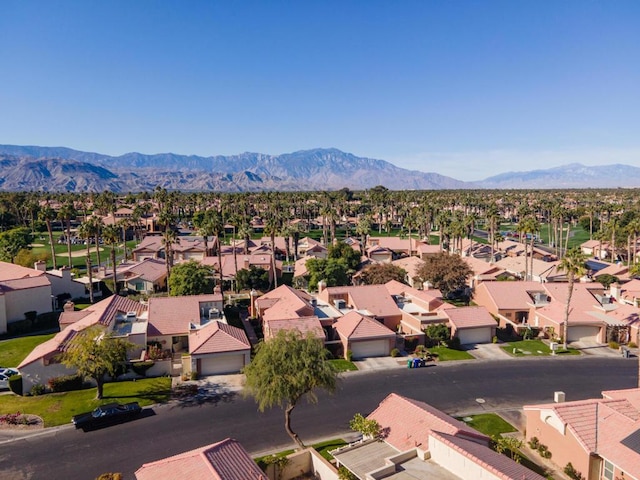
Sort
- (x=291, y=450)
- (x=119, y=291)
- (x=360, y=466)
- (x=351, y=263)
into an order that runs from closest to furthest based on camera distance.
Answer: (x=360, y=466) < (x=291, y=450) < (x=119, y=291) < (x=351, y=263)

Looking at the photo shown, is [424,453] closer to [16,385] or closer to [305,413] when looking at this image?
[305,413]

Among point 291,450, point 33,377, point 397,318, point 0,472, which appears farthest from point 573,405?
point 33,377

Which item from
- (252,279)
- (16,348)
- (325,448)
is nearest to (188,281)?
(252,279)

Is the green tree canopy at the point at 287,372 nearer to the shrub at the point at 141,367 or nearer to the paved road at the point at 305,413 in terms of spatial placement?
the paved road at the point at 305,413

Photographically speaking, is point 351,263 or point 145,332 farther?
point 351,263

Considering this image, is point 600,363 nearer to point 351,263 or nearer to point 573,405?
point 573,405

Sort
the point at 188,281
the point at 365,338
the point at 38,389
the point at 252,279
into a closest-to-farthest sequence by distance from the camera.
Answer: the point at 38,389
the point at 365,338
the point at 188,281
the point at 252,279
